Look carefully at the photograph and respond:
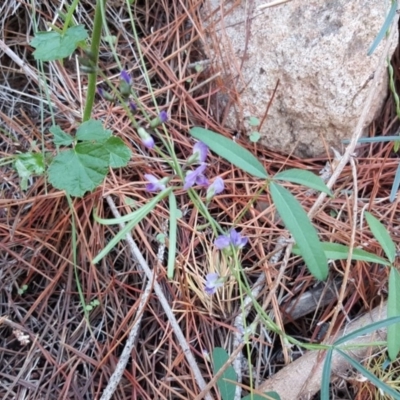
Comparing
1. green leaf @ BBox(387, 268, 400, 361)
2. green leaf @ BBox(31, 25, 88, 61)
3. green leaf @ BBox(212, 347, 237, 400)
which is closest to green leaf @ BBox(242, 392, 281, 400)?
green leaf @ BBox(212, 347, 237, 400)

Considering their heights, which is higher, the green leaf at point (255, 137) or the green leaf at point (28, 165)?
the green leaf at point (255, 137)

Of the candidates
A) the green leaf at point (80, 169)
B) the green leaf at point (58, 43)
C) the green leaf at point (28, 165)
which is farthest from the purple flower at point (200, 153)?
the green leaf at point (28, 165)

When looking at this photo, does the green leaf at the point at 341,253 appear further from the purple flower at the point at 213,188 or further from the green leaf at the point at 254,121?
the green leaf at the point at 254,121

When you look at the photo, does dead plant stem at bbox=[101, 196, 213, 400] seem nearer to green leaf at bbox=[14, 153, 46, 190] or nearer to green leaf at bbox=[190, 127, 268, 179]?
green leaf at bbox=[14, 153, 46, 190]

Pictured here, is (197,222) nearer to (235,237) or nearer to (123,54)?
(235,237)

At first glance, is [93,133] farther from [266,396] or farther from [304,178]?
[266,396]
